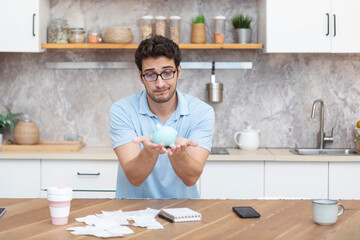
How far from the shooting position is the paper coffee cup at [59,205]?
5.59 feet

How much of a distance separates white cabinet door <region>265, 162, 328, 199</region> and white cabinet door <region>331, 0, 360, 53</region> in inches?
32.8

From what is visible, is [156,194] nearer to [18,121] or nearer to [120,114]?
[120,114]

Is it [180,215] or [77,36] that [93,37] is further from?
[180,215]

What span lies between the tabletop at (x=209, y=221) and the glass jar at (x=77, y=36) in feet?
6.12

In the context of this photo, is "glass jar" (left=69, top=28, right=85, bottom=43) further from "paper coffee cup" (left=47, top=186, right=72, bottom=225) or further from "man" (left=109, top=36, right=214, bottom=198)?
"paper coffee cup" (left=47, top=186, right=72, bottom=225)

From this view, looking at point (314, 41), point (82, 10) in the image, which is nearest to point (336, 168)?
point (314, 41)

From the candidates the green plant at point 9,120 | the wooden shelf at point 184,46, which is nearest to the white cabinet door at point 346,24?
the wooden shelf at point 184,46

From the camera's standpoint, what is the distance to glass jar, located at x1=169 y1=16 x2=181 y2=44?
3.67 meters

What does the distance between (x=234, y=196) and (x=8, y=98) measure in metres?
1.88

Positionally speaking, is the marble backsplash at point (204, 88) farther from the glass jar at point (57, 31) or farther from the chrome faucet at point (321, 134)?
the glass jar at point (57, 31)

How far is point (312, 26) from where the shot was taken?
3521 millimetres

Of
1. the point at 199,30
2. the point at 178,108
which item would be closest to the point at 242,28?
the point at 199,30

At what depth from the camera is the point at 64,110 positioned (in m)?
3.95

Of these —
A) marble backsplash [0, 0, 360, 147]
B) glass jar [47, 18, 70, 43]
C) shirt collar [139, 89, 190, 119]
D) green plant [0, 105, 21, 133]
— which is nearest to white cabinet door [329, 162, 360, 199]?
marble backsplash [0, 0, 360, 147]
